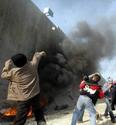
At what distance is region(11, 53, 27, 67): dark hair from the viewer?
615cm

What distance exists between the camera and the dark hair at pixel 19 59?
6.15 meters

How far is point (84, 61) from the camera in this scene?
2598 centimetres

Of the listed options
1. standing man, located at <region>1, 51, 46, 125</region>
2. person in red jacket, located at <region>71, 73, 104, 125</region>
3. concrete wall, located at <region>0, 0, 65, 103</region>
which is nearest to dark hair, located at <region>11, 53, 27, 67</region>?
standing man, located at <region>1, 51, 46, 125</region>

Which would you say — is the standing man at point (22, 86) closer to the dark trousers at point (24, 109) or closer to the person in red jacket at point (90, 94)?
the dark trousers at point (24, 109)

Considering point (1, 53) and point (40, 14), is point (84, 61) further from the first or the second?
point (1, 53)

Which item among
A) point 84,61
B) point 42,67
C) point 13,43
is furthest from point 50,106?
point 84,61

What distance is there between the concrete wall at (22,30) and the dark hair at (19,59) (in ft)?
30.7

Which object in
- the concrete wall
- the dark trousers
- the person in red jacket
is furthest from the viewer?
the concrete wall

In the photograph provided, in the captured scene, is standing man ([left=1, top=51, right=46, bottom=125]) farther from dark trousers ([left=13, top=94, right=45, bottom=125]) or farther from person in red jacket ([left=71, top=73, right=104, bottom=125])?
person in red jacket ([left=71, top=73, right=104, bottom=125])

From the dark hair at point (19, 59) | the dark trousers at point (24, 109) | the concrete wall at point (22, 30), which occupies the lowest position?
the dark trousers at point (24, 109)

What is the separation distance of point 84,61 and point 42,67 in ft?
18.7

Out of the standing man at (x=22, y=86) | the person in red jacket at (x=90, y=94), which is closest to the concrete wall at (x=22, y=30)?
the person in red jacket at (x=90, y=94)

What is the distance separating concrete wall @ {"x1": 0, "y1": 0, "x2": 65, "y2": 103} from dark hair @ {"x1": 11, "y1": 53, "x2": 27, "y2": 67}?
9.35 meters

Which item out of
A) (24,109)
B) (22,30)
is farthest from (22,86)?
(22,30)
